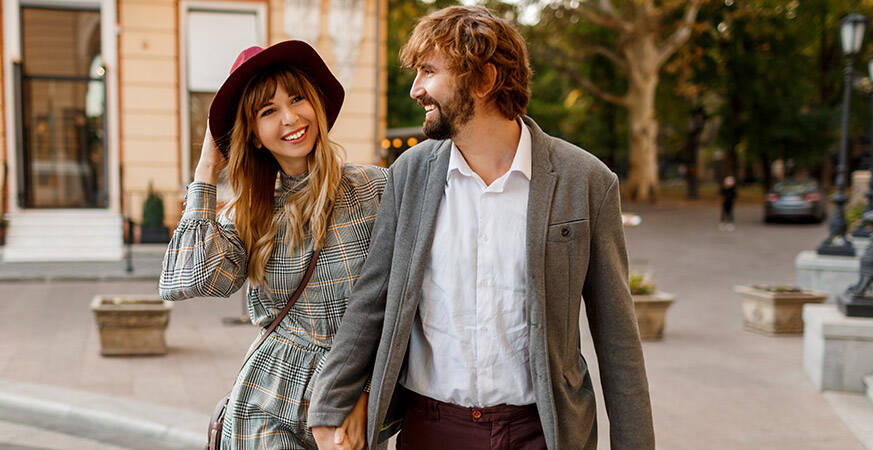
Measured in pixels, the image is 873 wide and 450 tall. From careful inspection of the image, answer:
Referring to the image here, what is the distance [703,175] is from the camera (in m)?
79.0

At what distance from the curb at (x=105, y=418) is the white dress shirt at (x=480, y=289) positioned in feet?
11.7

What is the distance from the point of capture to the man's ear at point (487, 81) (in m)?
2.13

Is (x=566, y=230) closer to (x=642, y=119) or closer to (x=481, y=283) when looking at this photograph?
(x=481, y=283)

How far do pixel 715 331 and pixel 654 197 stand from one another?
2688 cm

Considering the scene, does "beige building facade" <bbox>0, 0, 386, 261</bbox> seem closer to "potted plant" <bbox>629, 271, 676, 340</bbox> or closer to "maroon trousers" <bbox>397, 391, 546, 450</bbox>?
"potted plant" <bbox>629, 271, 676, 340</bbox>

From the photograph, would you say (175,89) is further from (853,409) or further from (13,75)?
(853,409)

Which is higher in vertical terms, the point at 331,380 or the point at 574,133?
the point at 574,133

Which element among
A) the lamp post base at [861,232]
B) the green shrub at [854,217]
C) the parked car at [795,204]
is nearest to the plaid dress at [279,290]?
the lamp post base at [861,232]

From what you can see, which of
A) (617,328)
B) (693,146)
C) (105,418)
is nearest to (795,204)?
(693,146)

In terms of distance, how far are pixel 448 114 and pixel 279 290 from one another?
809 mm

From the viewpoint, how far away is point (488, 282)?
2141mm

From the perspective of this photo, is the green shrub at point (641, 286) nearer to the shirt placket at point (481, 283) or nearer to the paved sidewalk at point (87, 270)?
the shirt placket at point (481, 283)

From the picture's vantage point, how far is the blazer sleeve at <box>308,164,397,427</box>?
2.27m

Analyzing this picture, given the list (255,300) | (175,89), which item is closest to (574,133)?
(175,89)
